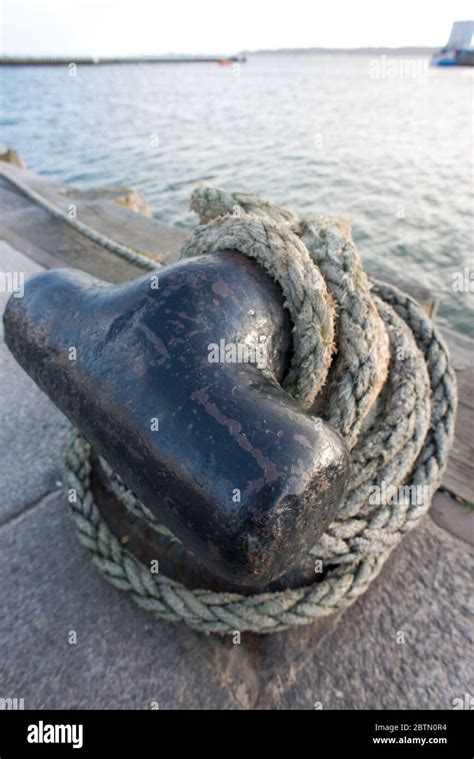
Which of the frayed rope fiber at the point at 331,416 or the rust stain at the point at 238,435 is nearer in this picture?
the rust stain at the point at 238,435

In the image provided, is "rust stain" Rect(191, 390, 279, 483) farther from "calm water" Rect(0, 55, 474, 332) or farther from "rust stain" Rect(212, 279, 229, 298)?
"calm water" Rect(0, 55, 474, 332)

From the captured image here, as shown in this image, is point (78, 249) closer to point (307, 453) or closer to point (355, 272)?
point (355, 272)

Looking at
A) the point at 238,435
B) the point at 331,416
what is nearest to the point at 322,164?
the point at 331,416

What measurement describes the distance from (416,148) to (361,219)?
520cm

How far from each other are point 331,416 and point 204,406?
0.46 m

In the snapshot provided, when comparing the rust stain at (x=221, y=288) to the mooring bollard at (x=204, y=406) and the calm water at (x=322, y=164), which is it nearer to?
the mooring bollard at (x=204, y=406)

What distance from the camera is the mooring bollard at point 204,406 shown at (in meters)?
0.93

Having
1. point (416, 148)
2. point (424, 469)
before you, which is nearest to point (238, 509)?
point (424, 469)

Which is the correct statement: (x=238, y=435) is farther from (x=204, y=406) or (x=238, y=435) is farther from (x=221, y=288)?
(x=221, y=288)

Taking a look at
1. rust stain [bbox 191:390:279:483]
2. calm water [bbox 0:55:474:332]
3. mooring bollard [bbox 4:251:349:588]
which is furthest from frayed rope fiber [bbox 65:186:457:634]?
calm water [bbox 0:55:474:332]

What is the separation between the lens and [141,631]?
54.6 inches

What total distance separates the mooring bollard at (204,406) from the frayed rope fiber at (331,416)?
83mm

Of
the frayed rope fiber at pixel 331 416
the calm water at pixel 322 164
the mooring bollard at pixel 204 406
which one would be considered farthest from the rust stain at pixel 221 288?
the calm water at pixel 322 164
